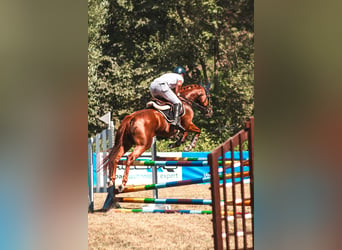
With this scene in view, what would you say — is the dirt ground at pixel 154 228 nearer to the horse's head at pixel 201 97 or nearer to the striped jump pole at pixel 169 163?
the striped jump pole at pixel 169 163

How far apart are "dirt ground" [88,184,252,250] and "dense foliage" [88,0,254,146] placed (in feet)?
2.32

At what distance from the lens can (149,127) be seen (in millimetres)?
4664

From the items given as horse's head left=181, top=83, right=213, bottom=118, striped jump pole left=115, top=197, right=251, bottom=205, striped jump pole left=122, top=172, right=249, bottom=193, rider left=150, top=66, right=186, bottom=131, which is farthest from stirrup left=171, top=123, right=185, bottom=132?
striped jump pole left=115, top=197, right=251, bottom=205

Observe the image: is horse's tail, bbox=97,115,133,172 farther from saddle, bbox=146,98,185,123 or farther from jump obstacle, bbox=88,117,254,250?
A: jump obstacle, bbox=88,117,254,250

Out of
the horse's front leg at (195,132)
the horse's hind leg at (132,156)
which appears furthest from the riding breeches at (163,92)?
the horse's hind leg at (132,156)

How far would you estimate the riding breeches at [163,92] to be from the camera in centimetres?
463

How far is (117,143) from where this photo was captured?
470cm

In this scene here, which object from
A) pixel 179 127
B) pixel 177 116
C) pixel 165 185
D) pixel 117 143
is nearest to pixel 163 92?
pixel 177 116

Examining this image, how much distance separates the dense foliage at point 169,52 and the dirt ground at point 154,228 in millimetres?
706

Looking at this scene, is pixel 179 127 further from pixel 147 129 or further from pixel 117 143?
pixel 117 143

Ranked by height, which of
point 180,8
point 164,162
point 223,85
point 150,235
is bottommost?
point 150,235
